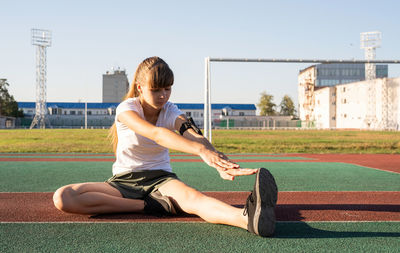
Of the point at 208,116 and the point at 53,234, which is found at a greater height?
the point at 208,116

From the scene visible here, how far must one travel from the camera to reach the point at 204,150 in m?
2.38

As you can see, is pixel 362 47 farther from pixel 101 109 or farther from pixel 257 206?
pixel 257 206

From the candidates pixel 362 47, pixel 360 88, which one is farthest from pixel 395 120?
pixel 362 47

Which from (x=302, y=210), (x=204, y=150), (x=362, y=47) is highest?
(x=362, y=47)

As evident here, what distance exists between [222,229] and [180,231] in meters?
0.31

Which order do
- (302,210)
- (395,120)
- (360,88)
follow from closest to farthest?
(302,210), (395,120), (360,88)

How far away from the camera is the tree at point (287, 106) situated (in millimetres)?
92500

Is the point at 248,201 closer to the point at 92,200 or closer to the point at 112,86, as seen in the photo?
the point at 92,200

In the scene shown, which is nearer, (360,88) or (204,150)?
(204,150)

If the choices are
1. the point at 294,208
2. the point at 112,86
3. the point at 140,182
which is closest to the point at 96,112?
the point at 112,86

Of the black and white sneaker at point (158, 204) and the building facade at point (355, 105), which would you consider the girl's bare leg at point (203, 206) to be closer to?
the black and white sneaker at point (158, 204)

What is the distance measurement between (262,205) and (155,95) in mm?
1102

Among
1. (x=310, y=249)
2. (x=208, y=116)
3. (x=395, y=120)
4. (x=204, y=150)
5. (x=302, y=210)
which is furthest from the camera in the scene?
(x=395, y=120)

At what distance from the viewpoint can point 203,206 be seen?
10.4ft
